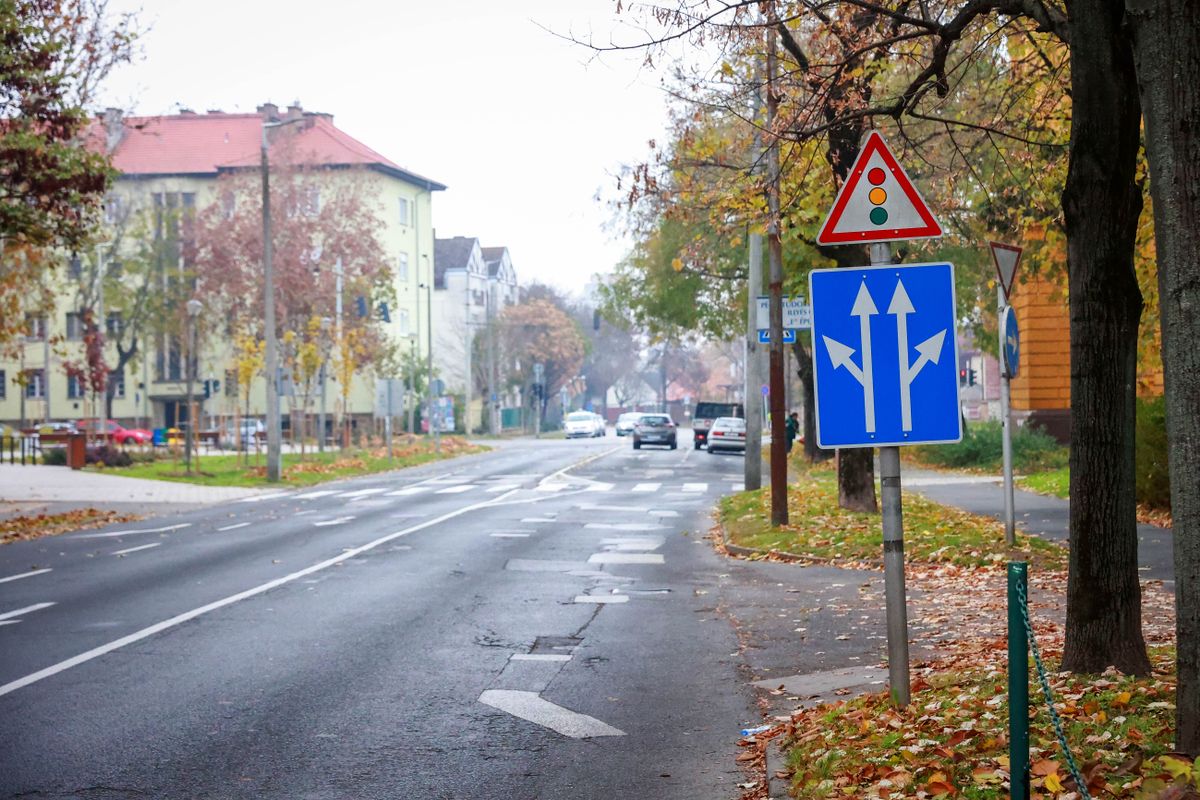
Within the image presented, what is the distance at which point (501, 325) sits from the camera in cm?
10144

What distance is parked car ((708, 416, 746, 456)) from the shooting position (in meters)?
55.9

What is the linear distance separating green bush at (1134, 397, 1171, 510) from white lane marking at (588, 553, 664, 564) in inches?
272

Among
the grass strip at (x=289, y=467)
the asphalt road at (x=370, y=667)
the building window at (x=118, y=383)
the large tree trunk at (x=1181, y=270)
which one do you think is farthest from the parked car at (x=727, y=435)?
the large tree trunk at (x=1181, y=270)

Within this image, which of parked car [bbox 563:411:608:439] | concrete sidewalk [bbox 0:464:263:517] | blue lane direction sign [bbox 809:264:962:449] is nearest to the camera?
blue lane direction sign [bbox 809:264:962:449]

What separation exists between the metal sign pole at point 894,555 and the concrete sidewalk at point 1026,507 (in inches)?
85.3

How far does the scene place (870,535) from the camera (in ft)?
57.1

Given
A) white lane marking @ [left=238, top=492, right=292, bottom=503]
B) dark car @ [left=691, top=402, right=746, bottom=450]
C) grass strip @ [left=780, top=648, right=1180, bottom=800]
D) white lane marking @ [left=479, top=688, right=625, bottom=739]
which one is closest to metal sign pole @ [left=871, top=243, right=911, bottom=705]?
grass strip @ [left=780, top=648, right=1180, bottom=800]

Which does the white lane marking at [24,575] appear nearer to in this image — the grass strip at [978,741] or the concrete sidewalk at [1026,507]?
the grass strip at [978,741]

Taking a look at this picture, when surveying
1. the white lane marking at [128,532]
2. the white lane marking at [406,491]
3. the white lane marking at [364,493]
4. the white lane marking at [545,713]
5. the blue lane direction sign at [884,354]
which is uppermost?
the blue lane direction sign at [884,354]

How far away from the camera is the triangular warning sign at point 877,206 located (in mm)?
7031

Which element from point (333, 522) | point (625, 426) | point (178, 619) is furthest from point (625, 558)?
point (625, 426)

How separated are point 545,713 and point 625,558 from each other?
30.0 feet

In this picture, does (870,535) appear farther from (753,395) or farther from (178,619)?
(753,395)

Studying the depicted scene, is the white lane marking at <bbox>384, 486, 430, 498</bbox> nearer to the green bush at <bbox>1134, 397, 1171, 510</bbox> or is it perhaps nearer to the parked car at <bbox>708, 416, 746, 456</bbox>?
the green bush at <bbox>1134, 397, 1171, 510</bbox>
